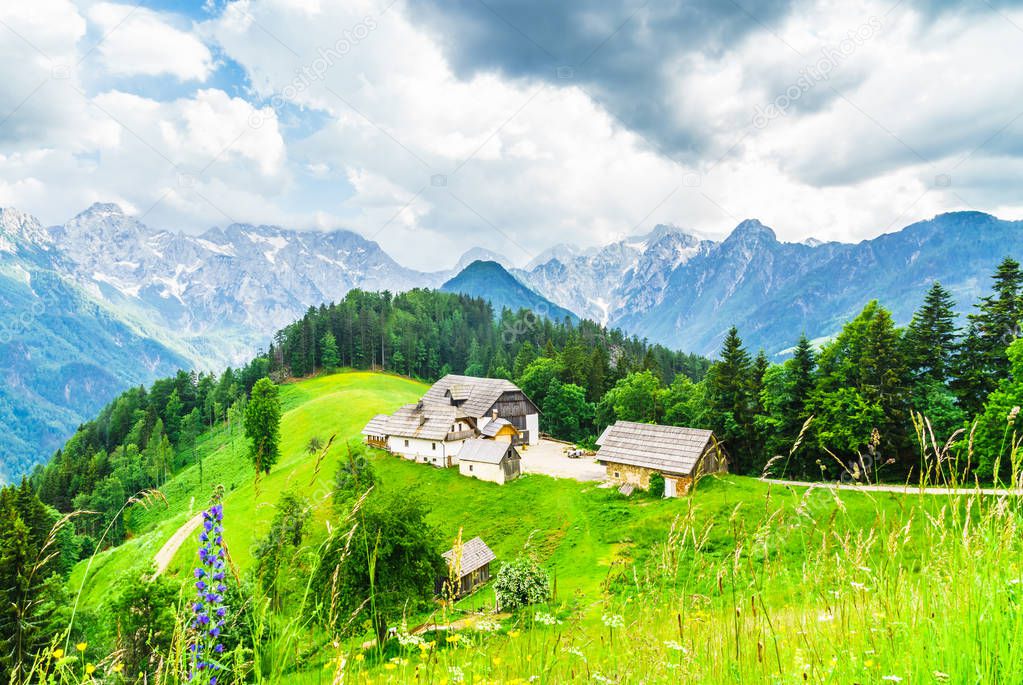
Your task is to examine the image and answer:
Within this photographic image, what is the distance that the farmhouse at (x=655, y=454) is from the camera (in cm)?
3828

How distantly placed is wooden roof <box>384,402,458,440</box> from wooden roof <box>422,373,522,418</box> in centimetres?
392

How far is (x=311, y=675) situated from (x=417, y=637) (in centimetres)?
101

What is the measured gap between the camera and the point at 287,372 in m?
116

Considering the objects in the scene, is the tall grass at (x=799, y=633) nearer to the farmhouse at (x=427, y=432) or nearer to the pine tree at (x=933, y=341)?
the pine tree at (x=933, y=341)

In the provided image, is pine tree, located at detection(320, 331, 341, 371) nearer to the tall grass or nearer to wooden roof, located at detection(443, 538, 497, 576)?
wooden roof, located at detection(443, 538, 497, 576)

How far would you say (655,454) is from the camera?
132 feet

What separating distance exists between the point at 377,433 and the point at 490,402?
513 inches

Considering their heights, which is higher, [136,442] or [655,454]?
[655,454]

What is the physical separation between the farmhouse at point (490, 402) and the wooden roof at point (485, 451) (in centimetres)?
1016

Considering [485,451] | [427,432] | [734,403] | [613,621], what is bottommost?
[485,451]

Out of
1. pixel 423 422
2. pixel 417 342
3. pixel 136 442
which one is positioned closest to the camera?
pixel 423 422

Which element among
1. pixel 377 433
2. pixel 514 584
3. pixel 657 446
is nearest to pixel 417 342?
pixel 377 433

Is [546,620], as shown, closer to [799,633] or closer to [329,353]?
[799,633]

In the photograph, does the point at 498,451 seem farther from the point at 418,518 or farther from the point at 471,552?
the point at 418,518
